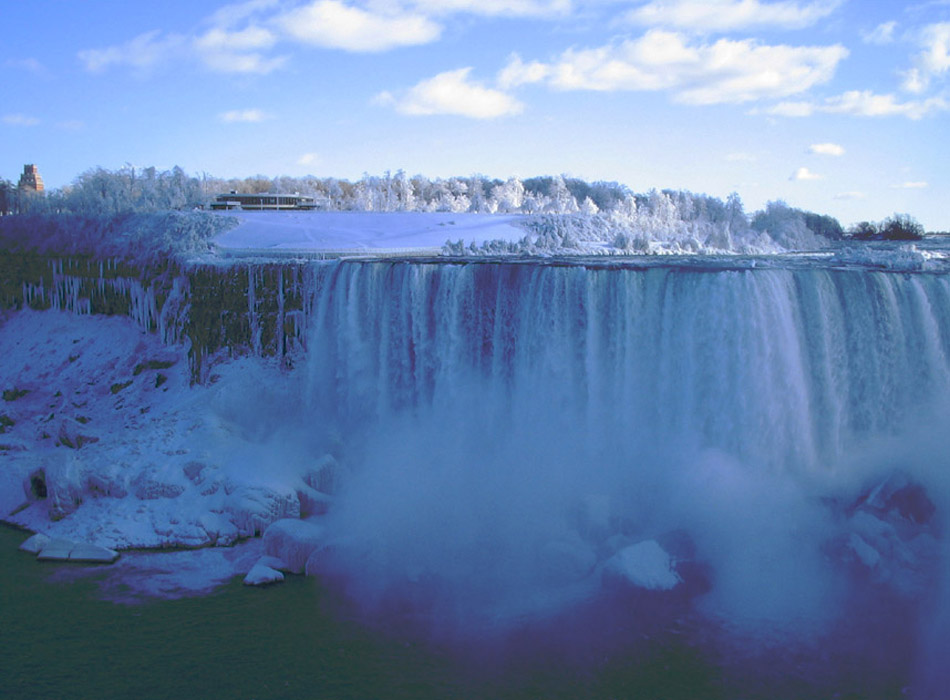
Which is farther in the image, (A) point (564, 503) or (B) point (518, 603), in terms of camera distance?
(A) point (564, 503)

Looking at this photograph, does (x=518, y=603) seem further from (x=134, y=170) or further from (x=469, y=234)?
(x=134, y=170)

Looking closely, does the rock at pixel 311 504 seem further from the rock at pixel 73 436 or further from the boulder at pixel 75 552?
the rock at pixel 73 436

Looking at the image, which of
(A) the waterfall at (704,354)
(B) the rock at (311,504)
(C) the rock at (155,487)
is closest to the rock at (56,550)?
(C) the rock at (155,487)

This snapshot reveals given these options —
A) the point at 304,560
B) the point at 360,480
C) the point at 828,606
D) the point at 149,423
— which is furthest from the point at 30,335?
the point at 828,606

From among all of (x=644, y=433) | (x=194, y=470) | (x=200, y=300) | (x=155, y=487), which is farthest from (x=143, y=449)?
(x=644, y=433)

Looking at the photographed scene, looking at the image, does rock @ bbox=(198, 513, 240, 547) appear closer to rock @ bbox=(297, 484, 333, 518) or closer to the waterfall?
rock @ bbox=(297, 484, 333, 518)

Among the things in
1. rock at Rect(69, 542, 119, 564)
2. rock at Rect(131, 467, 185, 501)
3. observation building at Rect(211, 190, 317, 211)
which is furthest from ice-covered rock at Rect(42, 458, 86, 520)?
observation building at Rect(211, 190, 317, 211)

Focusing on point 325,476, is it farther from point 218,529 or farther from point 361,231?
point 361,231
